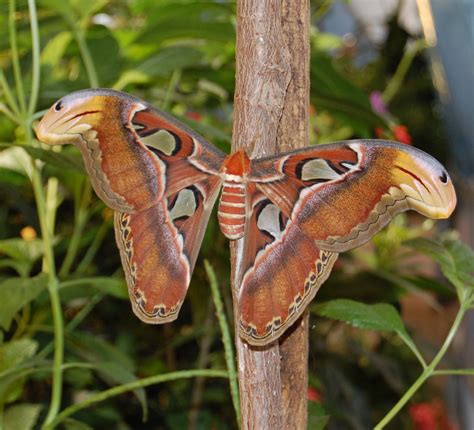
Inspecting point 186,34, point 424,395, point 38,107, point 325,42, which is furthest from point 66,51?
point 424,395

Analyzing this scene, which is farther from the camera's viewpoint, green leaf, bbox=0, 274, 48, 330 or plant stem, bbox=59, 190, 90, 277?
plant stem, bbox=59, 190, 90, 277

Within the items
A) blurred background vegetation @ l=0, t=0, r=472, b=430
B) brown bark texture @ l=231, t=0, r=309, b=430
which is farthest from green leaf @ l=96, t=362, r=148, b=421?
brown bark texture @ l=231, t=0, r=309, b=430

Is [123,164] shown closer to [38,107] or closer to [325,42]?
[38,107]

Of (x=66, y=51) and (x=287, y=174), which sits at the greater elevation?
(x=287, y=174)

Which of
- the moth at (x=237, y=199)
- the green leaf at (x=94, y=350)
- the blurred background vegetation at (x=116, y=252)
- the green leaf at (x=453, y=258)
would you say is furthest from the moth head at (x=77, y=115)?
the green leaf at (x=94, y=350)

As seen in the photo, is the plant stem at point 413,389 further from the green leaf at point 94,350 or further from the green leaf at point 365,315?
the green leaf at point 94,350

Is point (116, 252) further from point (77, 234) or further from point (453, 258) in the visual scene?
point (453, 258)

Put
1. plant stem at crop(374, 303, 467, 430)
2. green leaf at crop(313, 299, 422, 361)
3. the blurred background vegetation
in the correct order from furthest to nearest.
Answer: the blurred background vegetation → green leaf at crop(313, 299, 422, 361) → plant stem at crop(374, 303, 467, 430)

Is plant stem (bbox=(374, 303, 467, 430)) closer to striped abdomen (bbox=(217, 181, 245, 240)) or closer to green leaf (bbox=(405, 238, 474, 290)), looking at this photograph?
green leaf (bbox=(405, 238, 474, 290))
